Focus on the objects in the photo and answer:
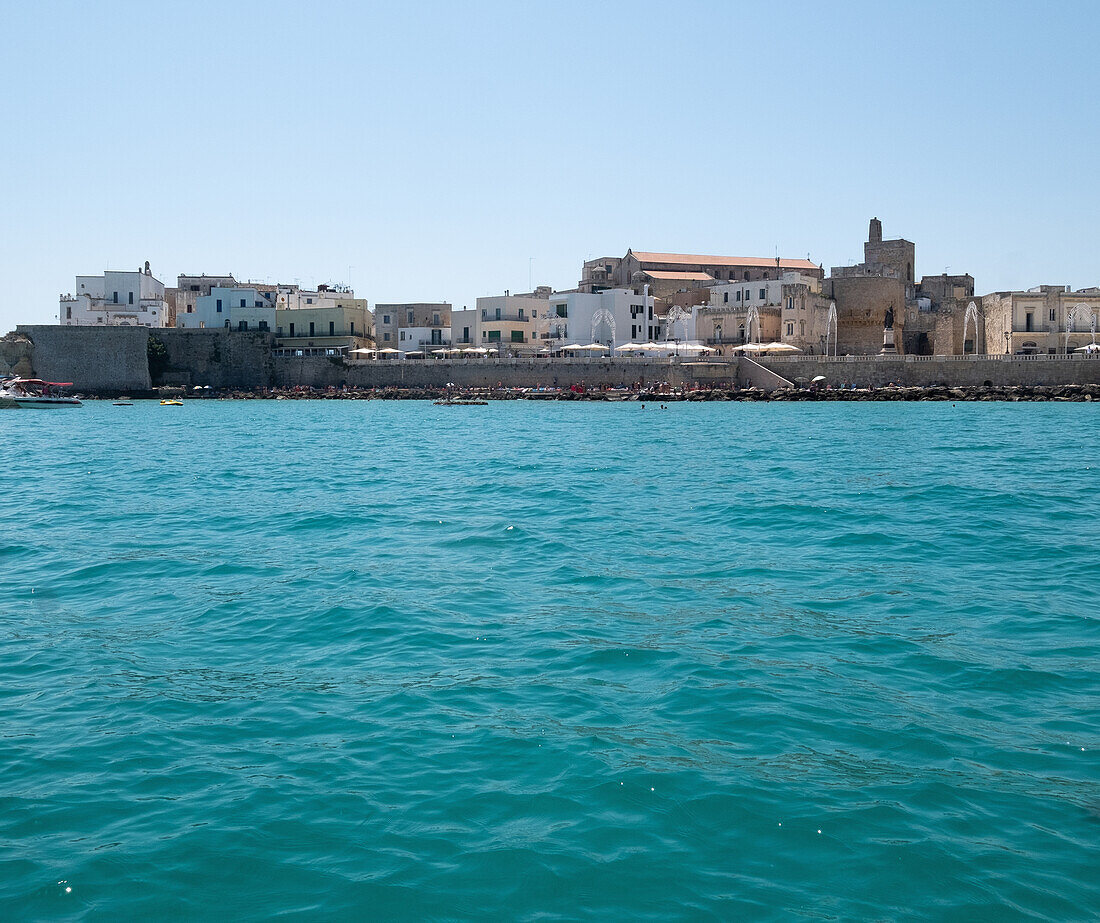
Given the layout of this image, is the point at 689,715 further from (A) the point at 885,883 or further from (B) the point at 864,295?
(B) the point at 864,295

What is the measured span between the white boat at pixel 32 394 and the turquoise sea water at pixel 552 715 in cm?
4276

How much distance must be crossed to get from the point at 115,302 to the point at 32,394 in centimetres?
1524

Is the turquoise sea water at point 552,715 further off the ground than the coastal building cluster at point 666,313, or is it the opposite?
the coastal building cluster at point 666,313

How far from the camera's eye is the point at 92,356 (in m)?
62.1

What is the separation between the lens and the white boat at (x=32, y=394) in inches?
2108

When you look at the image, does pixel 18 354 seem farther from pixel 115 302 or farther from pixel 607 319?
pixel 607 319

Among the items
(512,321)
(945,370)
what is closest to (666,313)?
(512,321)

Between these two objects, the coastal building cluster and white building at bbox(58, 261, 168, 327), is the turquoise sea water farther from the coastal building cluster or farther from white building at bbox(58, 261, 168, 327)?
white building at bbox(58, 261, 168, 327)

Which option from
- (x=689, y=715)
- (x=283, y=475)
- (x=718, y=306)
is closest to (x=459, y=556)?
(x=689, y=715)

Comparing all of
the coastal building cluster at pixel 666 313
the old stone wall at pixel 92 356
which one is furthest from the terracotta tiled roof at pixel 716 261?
the old stone wall at pixel 92 356

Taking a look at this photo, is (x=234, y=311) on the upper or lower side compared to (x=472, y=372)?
upper

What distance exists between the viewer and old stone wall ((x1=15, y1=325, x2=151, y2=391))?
61.5 metres

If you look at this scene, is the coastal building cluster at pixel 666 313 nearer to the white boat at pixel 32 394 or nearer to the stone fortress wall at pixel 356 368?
the stone fortress wall at pixel 356 368

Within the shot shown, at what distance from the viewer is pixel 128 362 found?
62500 mm
